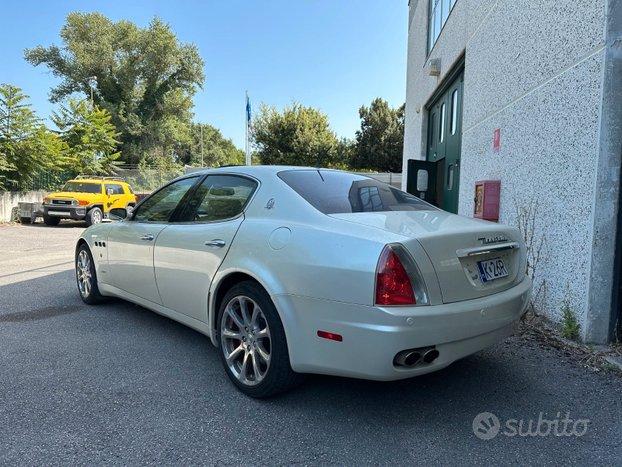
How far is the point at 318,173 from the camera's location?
3.46m

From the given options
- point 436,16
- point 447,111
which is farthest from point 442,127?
point 436,16

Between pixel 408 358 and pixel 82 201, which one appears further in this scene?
pixel 82 201

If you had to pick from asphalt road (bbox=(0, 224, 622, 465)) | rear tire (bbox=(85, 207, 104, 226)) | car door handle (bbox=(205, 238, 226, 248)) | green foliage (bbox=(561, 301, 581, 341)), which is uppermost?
car door handle (bbox=(205, 238, 226, 248))

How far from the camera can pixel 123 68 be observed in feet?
119

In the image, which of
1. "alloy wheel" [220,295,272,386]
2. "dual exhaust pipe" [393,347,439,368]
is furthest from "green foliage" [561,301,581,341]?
"alloy wheel" [220,295,272,386]

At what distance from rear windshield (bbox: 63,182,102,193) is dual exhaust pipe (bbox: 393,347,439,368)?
17324 millimetres

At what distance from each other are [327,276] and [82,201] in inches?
639

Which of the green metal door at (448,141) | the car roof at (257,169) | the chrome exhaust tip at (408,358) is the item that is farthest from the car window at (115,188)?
the chrome exhaust tip at (408,358)

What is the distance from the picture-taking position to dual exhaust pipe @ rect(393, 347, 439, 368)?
2268 mm

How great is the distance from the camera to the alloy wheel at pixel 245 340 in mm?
2801

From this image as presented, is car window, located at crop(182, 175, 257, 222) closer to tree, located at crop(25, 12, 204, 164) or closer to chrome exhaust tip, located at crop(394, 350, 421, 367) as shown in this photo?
chrome exhaust tip, located at crop(394, 350, 421, 367)

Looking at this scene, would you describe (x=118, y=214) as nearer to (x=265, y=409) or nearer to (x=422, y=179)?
(x=265, y=409)

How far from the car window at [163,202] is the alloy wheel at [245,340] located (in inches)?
52.0

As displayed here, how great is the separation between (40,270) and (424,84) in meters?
10.3
